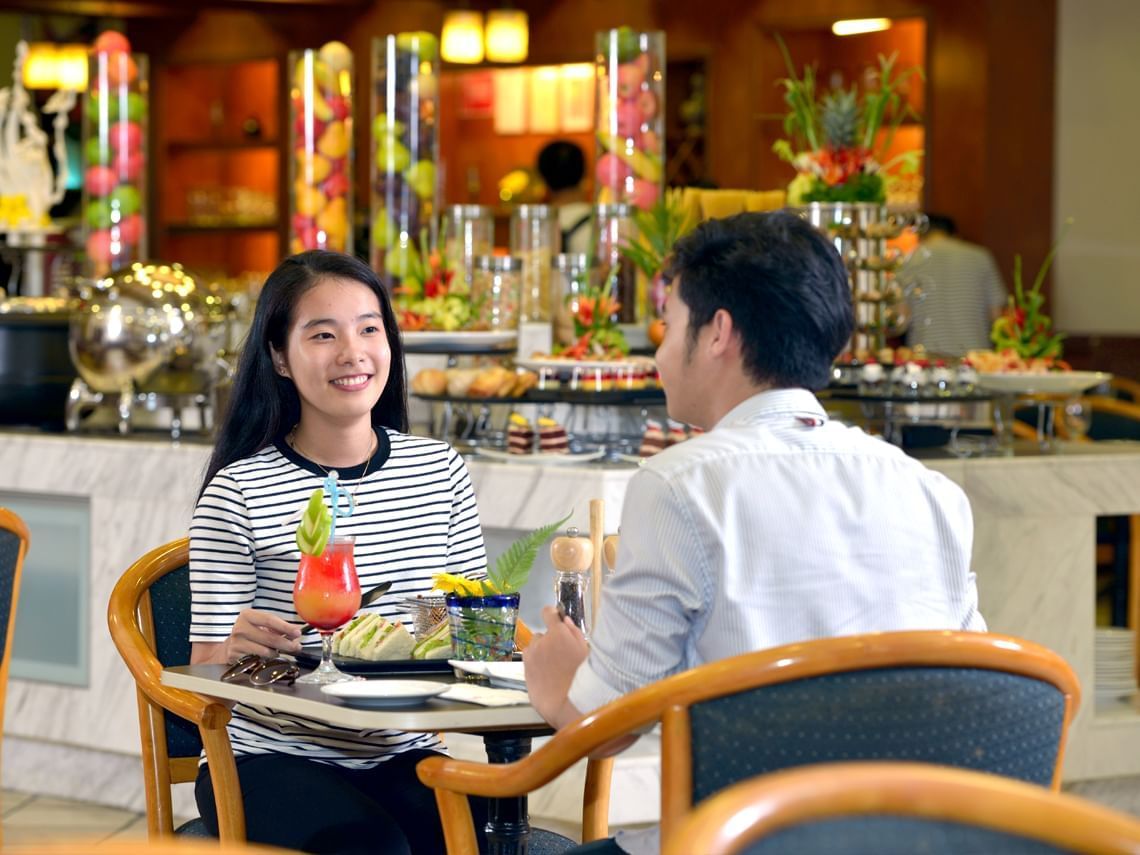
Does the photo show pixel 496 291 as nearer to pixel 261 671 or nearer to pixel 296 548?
pixel 296 548

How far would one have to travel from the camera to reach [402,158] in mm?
5055

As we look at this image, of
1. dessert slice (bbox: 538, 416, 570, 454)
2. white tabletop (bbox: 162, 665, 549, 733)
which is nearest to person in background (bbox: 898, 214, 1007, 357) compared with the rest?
dessert slice (bbox: 538, 416, 570, 454)

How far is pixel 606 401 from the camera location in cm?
403

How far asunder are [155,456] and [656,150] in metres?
1.55

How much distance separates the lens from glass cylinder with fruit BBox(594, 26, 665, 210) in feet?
15.7

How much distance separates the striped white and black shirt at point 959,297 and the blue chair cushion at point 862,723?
6176mm

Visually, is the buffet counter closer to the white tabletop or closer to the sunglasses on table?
the sunglasses on table

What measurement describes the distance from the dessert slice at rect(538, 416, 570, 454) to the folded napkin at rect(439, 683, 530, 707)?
2080mm

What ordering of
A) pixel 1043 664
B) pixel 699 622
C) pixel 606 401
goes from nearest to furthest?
pixel 1043 664 < pixel 699 622 < pixel 606 401

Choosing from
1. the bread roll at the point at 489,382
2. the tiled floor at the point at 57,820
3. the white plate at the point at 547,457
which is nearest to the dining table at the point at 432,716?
the white plate at the point at 547,457

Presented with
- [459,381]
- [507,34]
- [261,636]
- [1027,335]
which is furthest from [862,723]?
[507,34]

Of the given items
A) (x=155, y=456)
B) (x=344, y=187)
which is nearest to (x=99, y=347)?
(x=155, y=456)

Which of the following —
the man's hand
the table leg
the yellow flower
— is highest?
the yellow flower

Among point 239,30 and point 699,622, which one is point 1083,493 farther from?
point 239,30
